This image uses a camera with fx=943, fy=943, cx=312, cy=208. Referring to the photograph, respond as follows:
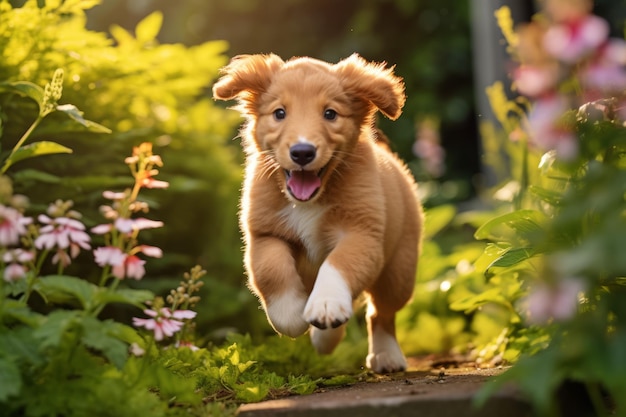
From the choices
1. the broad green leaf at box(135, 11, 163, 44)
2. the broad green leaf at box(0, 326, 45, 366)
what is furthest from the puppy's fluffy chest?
the broad green leaf at box(135, 11, 163, 44)

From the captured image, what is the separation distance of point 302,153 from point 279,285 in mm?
556

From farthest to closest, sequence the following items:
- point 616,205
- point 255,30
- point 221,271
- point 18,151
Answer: point 255,30
point 221,271
point 18,151
point 616,205

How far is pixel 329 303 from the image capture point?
353 cm

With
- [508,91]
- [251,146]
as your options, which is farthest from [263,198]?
[508,91]

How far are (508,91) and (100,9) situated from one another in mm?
5583

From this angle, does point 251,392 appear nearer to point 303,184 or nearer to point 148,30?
point 303,184

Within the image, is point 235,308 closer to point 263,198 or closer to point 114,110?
point 114,110

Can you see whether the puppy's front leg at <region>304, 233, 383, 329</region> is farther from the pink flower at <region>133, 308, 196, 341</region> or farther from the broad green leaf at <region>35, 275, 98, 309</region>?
the broad green leaf at <region>35, 275, 98, 309</region>

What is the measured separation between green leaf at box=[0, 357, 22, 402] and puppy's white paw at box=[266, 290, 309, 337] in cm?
124

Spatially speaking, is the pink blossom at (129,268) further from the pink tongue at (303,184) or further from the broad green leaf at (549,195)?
the broad green leaf at (549,195)

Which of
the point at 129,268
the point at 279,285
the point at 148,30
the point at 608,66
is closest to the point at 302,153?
the point at 279,285

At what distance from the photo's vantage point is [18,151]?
3.39 metres

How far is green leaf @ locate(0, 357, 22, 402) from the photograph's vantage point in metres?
2.64

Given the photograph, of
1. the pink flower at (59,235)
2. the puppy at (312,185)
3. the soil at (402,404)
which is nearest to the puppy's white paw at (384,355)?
the puppy at (312,185)
